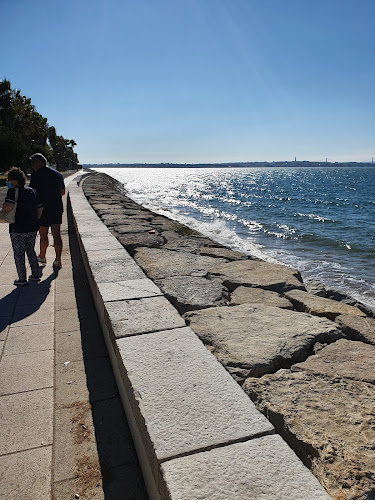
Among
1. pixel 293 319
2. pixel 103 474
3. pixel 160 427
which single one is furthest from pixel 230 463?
pixel 293 319

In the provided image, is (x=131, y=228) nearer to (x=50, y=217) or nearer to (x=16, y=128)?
(x=50, y=217)

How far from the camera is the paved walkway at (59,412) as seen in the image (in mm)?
1660

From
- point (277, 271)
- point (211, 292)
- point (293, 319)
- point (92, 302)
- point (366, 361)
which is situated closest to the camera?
point (366, 361)

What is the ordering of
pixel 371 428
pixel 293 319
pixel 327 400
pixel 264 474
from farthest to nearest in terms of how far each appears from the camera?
pixel 293 319 → pixel 327 400 → pixel 371 428 → pixel 264 474

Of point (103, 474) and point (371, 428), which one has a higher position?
point (371, 428)

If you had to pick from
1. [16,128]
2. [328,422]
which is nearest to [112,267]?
[328,422]

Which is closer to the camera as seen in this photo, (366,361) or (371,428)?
(371,428)

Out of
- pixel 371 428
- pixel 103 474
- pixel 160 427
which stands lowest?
pixel 103 474

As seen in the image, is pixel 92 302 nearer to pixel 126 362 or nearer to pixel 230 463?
pixel 126 362

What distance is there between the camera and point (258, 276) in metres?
4.12

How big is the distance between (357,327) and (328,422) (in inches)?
55.4

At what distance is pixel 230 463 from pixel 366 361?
1370 mm

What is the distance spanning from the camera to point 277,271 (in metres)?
4.41

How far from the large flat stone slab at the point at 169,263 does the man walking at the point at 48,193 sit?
116 cm
